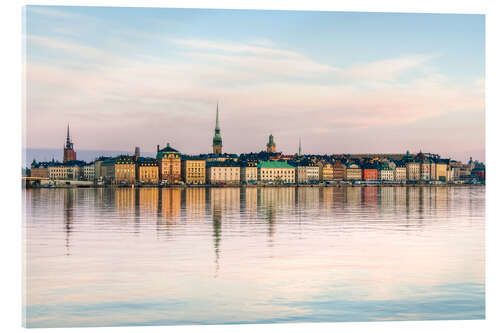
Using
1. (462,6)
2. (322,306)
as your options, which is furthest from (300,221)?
(322,306)

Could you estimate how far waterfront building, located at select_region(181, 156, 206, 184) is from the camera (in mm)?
109875

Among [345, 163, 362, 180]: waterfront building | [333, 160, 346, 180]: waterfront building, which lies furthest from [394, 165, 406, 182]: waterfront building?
[333, 160, 346, 180]: waterfront building

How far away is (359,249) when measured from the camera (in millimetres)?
14906

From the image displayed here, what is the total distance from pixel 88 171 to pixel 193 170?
16.8m

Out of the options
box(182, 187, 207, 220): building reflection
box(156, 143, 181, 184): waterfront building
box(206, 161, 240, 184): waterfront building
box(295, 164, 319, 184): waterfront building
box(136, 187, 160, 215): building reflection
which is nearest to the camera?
box(182, 187, 207, 220): building reflection

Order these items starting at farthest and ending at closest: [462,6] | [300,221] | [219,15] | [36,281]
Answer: [300,221]
[219,15]
[462,6]
[36,281]

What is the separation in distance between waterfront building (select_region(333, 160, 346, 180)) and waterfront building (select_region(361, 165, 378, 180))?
3514mm

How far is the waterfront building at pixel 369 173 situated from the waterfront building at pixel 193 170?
3154 cm

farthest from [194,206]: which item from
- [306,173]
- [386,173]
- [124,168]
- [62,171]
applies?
[306,173]

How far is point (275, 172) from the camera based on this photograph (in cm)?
12175

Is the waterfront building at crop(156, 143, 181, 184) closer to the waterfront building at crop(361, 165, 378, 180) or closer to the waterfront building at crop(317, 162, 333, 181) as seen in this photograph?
the waterfront building at crop(317, 162, 333, 181)

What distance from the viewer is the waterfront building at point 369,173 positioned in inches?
4947
